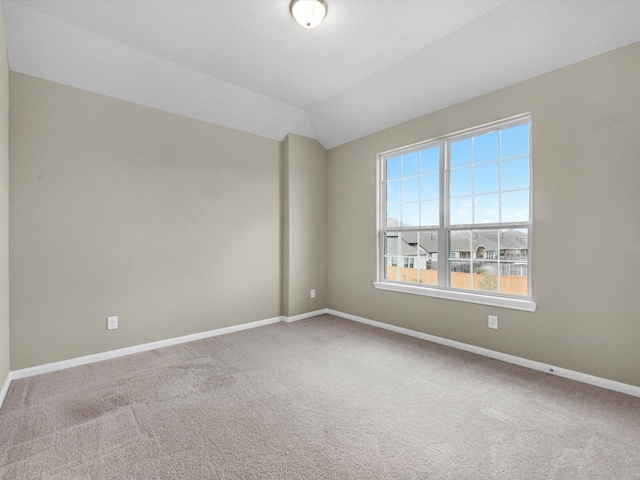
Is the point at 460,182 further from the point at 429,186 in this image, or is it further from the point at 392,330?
the point at 392,330

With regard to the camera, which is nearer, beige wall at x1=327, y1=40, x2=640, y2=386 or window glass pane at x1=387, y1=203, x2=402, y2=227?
beige wall at x1=327, y1=40, x2=640, y2=386

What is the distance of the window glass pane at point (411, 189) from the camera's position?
12.4 feet

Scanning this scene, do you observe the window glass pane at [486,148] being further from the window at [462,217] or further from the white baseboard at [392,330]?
the white baseboard at [392,330]

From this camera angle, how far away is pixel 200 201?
11.7 ft

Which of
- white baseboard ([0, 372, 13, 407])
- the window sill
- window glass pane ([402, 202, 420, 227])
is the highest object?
window glass pane ([402, 202, 420, 227])

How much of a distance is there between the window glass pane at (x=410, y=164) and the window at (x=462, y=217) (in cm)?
1

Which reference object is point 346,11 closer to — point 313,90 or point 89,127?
point 313,90

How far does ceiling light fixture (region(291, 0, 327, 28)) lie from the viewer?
224 cm

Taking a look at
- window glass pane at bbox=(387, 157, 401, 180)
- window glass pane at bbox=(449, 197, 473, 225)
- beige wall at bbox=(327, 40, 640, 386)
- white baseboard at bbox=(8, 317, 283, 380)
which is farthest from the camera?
window glass pane at bbox=(387, 157, 401, 180)

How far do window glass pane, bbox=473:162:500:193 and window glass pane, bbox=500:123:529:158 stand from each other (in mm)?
144

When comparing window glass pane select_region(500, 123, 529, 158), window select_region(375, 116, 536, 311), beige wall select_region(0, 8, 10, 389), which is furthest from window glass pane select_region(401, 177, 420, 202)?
beige wall select_region(0, 8, 10, 389)

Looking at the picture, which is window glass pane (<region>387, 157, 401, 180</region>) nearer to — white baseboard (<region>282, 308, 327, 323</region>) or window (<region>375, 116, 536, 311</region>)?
window (<region>375, 116, 536, 311</region>)

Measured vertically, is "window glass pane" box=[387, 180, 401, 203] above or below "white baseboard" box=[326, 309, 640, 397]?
above

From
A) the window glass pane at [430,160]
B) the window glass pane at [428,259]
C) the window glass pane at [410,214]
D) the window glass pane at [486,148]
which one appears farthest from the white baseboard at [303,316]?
the window glass pane at [486,148]
